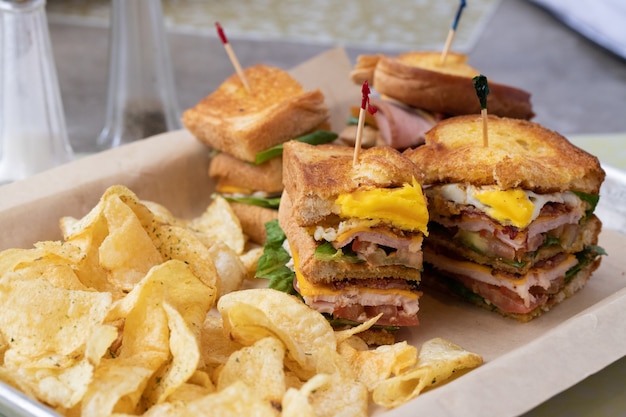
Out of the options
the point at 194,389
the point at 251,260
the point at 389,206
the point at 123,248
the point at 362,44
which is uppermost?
the point at 389,206

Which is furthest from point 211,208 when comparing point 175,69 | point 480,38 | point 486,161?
point 480,38

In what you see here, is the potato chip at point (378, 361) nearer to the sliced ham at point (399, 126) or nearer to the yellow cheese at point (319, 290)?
the yellow cheese at point (319, 290)

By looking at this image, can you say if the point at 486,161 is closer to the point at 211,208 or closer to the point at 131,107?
the point at 211,208

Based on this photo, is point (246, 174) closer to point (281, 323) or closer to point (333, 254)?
point (333, 254)

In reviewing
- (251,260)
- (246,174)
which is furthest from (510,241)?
(246,174)

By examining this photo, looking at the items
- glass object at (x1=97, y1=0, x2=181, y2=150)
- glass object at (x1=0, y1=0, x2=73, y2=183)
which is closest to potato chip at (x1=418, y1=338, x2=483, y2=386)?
glass object at (x1=0, y1=0, x2=73, y2=183)

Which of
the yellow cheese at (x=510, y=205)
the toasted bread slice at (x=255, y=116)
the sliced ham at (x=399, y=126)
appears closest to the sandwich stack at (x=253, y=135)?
the toasted bread slice at (x=255, y=116)

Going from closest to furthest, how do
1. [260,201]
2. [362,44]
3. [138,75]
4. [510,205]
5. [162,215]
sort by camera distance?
[510,205]
[162,215]
[260,201]
[138,75]
[362,44]
